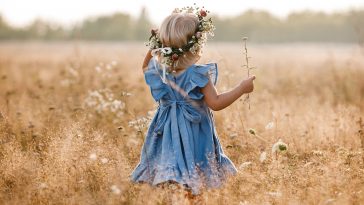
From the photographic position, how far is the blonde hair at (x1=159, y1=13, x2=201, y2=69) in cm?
418

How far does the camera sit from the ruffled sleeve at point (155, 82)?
4363mm

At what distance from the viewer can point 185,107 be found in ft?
14.1

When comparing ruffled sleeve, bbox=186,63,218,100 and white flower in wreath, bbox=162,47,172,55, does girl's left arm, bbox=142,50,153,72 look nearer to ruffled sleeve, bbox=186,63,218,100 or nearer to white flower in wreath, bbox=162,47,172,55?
white flower in wreath, bbox=162,47,172,55

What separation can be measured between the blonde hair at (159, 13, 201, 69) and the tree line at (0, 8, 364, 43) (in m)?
51.8

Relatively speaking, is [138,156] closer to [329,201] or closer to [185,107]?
[185,107]

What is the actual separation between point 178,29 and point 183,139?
2.62 feet

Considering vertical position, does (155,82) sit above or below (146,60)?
below

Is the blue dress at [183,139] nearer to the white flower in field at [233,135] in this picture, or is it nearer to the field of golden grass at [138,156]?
the field of golden grass at [138,156]

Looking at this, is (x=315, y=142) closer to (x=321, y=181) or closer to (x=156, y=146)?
(x=321, y=181)

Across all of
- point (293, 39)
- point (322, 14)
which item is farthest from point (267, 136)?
point (322, 14)

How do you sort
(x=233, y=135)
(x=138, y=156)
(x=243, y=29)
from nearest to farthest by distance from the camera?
(x=138, y=156) < (x=233, y=135) < (x=243, y=29)

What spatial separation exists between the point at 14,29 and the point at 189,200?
72831 millimetres

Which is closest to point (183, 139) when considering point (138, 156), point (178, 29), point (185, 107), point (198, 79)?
point (185, 107)

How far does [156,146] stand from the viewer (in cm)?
444
